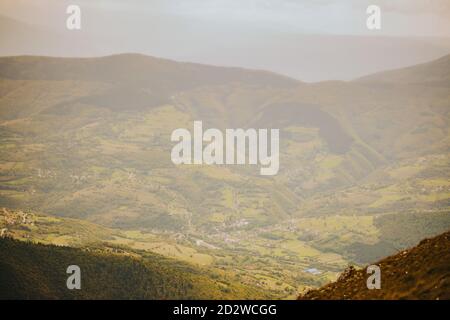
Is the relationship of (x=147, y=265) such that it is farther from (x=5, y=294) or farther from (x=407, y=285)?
(x=407, y=285)

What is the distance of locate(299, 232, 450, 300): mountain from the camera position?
156 ft

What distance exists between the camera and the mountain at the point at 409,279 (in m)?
47.6

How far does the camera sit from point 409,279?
51781 millimetres

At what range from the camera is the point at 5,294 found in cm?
11750

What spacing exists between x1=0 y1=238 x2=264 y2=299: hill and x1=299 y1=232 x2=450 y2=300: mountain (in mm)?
73125

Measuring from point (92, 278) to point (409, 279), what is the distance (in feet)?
307

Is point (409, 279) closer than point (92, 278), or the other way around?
point (409, 279)

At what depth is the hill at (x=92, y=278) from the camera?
12231cm

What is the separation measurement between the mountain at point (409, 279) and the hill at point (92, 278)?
240 ft

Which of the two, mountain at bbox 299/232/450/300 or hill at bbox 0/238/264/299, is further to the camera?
hill at bbox 0/238/264/299

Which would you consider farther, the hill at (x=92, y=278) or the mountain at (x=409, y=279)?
the hill at (x=92, y=278)

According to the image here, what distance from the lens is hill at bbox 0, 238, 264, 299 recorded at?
401ft
